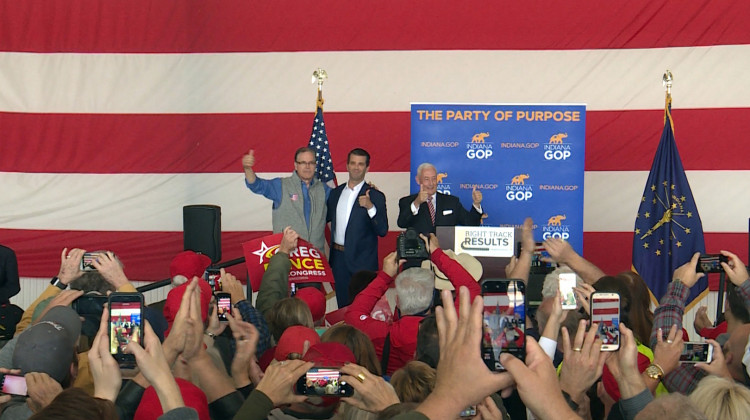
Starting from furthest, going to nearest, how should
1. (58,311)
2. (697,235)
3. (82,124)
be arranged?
1. (82,124)
2. (697,235)
3. (58,311)

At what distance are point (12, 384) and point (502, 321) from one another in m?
1.05

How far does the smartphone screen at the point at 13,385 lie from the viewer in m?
1.98

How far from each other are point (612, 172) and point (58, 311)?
4301 mm

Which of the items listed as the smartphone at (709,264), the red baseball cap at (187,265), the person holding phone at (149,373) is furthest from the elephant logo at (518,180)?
the person holding phone at (149,373)

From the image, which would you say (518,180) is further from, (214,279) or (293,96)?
(214,279)

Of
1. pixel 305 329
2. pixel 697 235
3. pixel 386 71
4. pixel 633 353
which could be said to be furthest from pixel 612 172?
Result: pixel 633 353

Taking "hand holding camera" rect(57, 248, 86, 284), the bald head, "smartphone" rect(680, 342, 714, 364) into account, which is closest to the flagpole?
the bald head

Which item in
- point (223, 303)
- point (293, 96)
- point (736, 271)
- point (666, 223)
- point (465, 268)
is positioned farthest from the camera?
point (293, 96)

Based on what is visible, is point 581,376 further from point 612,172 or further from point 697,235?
point 612,172

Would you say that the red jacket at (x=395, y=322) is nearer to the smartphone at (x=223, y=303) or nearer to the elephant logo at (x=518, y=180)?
the smartphone at (x=223, y=303)

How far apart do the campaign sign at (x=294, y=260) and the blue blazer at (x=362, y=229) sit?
3.73 feet

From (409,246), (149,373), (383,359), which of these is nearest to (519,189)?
(409,246)

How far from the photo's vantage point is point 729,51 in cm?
593

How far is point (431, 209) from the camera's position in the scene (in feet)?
18.1
